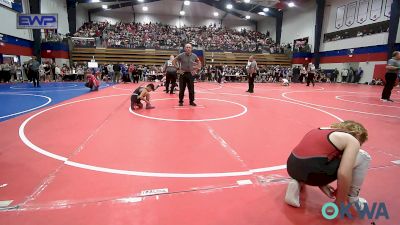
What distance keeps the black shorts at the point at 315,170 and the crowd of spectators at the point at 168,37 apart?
85.6 feet

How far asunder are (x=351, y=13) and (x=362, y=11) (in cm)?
118

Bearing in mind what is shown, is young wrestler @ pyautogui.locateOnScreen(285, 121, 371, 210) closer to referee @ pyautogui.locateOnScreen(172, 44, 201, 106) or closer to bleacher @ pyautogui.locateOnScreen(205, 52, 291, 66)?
referee @ pyautogui.locateOnScreen(172, 44, 201, 106)

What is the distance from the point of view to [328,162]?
6.58 feet

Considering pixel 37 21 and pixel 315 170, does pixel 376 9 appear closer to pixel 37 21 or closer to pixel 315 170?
pixel 315 170

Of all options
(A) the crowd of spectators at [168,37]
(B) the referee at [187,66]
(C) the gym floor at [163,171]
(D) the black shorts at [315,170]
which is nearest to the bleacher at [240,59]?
(A) the crowd of spectators at [168,37]

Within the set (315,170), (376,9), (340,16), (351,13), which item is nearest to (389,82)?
(315,170)

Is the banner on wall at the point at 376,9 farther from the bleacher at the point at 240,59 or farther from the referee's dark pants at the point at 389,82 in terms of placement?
the referee's dark pants at the point at 389,82

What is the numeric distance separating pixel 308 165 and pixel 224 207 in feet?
2.65

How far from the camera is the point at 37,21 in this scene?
15.5 metres

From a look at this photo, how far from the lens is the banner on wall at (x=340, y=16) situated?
78.4 ft

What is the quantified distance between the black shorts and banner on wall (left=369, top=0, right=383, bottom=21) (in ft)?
80.1

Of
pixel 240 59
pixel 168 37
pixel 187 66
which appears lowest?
pixel 187 66

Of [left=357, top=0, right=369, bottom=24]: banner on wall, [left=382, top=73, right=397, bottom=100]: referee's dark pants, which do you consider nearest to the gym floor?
[left=382, top=73, right=397, bottom=100]: referee's dark pants

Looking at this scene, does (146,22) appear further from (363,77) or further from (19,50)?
(363,77)
